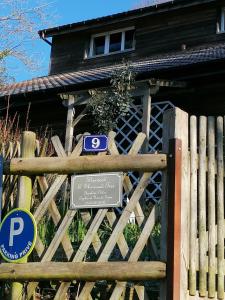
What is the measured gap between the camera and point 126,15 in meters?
16.1

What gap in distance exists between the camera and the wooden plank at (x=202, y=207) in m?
4.25

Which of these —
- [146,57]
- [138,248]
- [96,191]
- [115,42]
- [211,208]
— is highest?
[115,42]

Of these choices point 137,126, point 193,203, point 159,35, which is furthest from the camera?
Answer: point 159,35

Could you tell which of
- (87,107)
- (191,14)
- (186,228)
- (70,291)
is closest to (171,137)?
(186,228)

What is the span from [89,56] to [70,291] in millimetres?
13231

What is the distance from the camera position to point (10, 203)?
16.8ft

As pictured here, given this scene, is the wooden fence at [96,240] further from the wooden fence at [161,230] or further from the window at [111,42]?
the window at [111,42]

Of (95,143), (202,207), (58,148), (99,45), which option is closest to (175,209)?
(202,207)

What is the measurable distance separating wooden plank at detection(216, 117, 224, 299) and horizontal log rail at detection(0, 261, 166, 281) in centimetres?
55

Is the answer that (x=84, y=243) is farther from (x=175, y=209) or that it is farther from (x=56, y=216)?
(x=175, y=209)

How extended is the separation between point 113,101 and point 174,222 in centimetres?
753

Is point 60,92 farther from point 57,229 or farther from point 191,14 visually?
point 57,229

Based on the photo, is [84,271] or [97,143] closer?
[84,271]

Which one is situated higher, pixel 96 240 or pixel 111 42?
pixel 111 42
